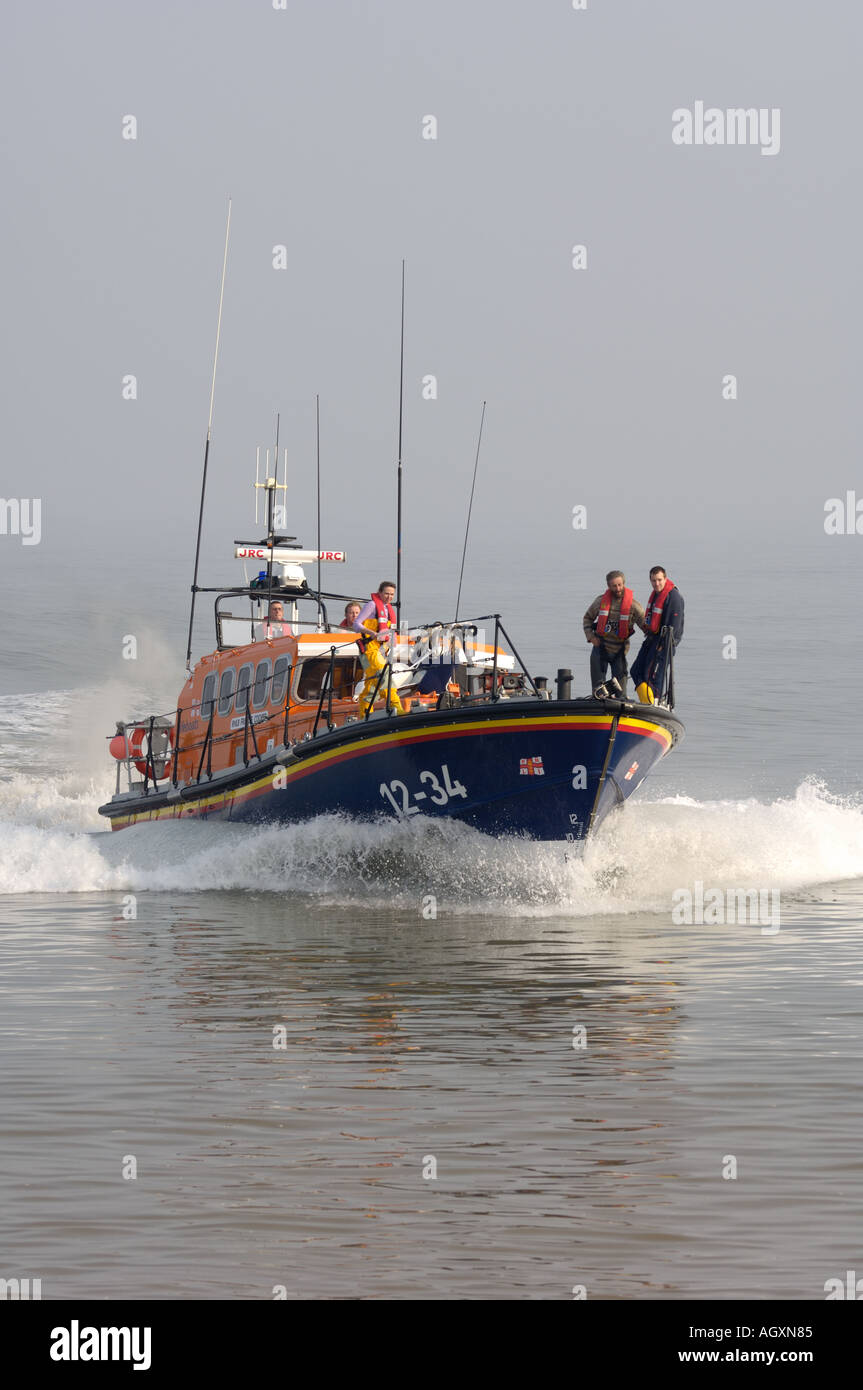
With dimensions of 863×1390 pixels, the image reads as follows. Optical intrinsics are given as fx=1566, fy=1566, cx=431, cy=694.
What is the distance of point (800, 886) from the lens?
14016 mm

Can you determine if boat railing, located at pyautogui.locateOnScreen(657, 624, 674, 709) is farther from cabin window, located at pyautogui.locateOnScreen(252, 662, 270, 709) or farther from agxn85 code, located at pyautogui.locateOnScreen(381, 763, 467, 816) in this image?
cabin window, located at pyautogui.locateOnScreen(252, 662, 270, 709)

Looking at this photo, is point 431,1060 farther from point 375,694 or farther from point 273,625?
point 273,625

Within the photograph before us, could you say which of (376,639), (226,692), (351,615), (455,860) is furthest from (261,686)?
(455,860)

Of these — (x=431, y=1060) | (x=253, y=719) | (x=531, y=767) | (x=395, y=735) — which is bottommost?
(x=431, y=1060)

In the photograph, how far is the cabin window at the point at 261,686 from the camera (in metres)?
15.2

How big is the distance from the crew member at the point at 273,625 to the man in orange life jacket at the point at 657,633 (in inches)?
185

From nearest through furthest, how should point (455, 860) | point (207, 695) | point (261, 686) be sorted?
point (455, 860) → point (261, 686) → point (207, 695)

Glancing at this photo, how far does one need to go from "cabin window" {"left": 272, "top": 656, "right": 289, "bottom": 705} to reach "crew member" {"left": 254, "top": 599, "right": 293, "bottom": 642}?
4.39ft

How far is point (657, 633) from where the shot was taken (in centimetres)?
1275

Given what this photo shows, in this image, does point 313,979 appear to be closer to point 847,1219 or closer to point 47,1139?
point 47,1139

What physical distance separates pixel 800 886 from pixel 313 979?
5.87 metres

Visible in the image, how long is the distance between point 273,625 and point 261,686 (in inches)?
56.9

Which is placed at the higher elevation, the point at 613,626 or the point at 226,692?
the point at 226,692
